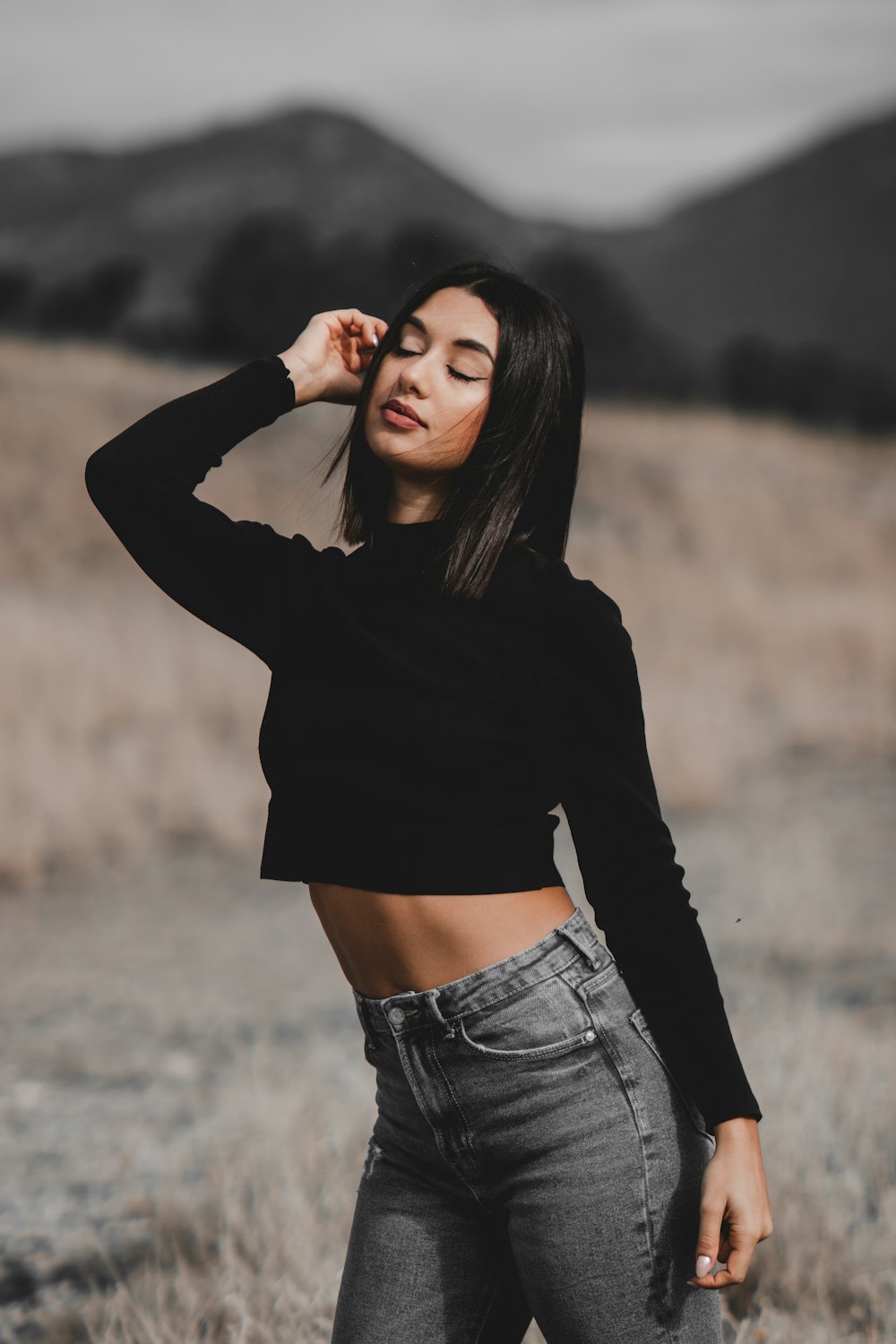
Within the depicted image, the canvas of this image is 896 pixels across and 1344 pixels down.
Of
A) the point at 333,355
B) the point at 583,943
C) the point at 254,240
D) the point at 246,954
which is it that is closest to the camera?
the point at 583,943

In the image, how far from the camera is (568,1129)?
4.68 feet

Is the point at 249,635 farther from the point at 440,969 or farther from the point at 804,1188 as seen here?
the point at 804,1188

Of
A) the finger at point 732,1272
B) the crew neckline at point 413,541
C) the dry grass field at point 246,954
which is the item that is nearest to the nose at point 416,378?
the crew neckline at point 413,541

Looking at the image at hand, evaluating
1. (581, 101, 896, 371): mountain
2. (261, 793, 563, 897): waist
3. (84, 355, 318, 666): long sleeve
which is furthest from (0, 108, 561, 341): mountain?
(261, 793, 563, 897): waist

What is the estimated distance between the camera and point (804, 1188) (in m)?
3.17

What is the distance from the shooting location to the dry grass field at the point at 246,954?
9.53 feet

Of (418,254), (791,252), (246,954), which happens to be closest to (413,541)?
(246,954)

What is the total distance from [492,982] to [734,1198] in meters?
0.36

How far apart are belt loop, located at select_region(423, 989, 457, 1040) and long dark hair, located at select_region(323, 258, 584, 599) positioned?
470 mm

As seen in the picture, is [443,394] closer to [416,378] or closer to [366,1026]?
[416,378]

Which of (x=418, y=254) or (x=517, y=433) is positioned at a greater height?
(x=418, y=254)

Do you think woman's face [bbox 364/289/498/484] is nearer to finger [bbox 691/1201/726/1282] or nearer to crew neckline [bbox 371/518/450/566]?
crew neckline [bbox 371/518/450/566]

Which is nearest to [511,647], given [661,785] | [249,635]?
[249,635]

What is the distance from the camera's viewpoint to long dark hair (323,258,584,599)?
1607mm
